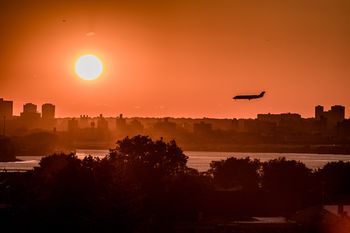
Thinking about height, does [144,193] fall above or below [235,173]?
below

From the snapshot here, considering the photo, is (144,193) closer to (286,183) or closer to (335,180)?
(286,183)

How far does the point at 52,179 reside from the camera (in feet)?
149

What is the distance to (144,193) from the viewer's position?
48312mm

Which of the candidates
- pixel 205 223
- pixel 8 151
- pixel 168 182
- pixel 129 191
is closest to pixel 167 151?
pixel 168 182

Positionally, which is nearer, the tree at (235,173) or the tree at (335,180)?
the tree at (335,180)

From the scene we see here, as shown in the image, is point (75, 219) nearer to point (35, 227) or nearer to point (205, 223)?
point (35, 227)

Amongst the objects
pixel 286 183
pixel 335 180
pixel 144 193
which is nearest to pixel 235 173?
pixel 335 180

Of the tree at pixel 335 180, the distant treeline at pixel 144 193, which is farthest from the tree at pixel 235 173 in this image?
the tree at pixel 335 180

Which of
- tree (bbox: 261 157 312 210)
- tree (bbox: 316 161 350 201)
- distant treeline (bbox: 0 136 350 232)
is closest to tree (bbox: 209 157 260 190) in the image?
distant treeline (bbox: 0 136 350 232)

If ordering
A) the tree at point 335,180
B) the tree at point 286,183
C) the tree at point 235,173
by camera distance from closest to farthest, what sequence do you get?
the tree at point 286,183 < the tree at point 335,180 < the tree at point 235,173

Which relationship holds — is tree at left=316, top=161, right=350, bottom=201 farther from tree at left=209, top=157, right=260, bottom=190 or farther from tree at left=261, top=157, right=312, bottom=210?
tree at left=209, top=157, right=260, bottom=190

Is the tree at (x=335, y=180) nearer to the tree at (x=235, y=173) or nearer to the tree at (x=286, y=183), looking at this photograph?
the tree at (x=286, y=183)

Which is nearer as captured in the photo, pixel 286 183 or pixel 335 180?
pixel 286 183

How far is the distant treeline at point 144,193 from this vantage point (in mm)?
36938
